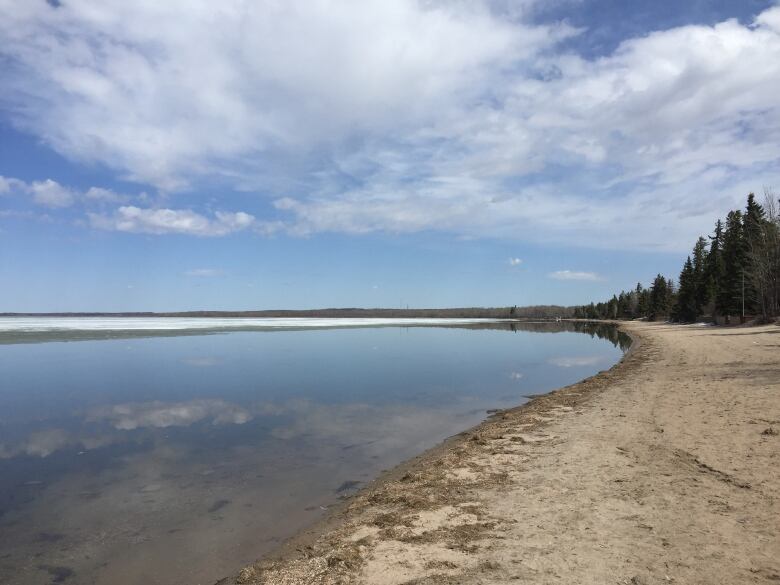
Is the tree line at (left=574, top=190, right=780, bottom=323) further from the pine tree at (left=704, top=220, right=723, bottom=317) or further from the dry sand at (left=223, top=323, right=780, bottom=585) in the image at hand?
the dry sand at (left=223, top=323, right=780, bottom=585)

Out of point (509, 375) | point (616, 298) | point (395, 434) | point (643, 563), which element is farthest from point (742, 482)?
point (616, 298)

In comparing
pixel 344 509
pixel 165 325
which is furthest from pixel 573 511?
pixel 165 325

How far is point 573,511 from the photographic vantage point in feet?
19.5

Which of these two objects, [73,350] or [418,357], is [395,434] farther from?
[73,350]

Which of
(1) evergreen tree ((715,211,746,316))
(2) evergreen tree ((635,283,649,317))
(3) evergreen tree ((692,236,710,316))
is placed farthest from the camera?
(2) evergreen tree ((635,283,649,317))

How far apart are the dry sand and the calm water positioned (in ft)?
3.36

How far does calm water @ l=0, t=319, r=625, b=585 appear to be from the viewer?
5.98 m

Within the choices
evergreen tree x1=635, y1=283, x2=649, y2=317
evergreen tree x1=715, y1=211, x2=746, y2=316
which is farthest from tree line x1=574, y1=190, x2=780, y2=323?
evergreen tree x1=635, y1=283, x2=649, y2=317

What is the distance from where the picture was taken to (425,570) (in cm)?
475

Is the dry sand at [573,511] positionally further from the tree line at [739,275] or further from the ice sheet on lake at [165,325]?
the ice sheet on lake at [165,325]

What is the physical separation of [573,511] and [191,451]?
24.6 ft

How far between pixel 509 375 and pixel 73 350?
2875 centimetres

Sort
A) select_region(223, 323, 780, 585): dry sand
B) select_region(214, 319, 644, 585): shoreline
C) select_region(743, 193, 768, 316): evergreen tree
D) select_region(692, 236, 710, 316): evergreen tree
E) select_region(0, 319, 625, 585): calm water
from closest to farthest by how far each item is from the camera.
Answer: select_region(223, 323, 780, 585): dry sand
select_region(214, 319, 644, 585): shoreline
select_region(0, 319, 625, 585): calm water
select_region(743, 193, 768, 316): evergreen tree
select_region(692, 236, 710, 316): evergreen tree

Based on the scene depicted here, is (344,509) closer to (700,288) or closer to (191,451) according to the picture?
(191,451)
